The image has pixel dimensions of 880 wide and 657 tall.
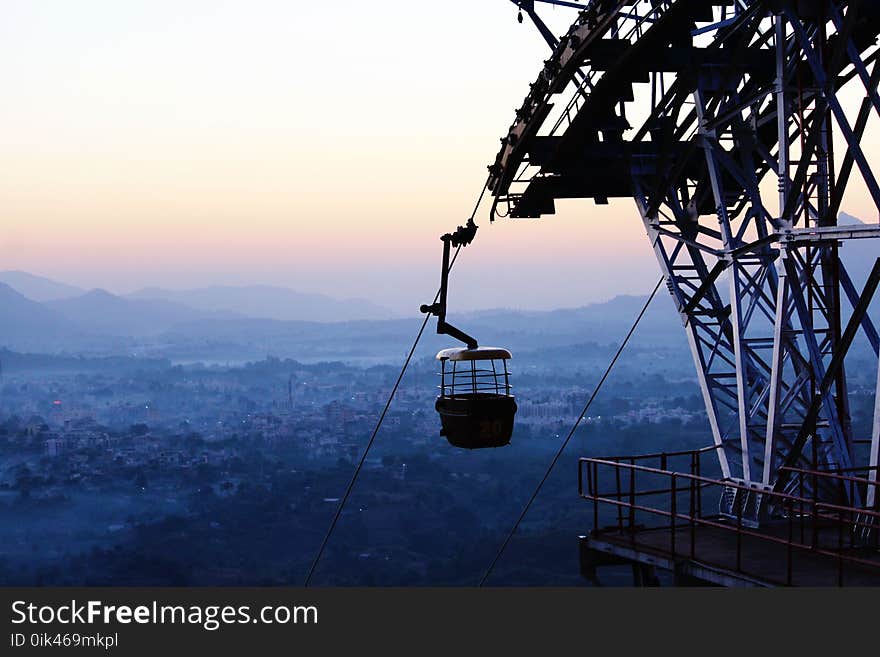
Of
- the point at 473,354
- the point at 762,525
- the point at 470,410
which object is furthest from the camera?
the point at 470,410

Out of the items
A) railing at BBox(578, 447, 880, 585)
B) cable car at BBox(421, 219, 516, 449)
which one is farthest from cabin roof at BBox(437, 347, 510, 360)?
railing at BBox(578, 447, 880, 585)

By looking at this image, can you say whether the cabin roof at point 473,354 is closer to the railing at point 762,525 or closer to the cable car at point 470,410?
the cable car at point 470,410

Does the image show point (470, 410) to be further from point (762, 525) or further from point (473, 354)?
point (762, 525)

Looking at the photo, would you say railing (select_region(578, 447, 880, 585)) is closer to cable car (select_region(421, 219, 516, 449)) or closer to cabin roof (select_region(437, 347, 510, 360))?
cable car (select_region(421, 219, 516, 449))

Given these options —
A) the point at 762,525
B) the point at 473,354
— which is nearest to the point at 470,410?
the point at 473,354

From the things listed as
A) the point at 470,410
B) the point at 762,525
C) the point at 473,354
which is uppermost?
the point at 473,354

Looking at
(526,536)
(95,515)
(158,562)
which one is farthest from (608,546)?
(95,515)

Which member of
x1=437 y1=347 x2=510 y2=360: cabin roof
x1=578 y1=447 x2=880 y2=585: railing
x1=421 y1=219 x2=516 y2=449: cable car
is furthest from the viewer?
x1=421 y1=219 x2=516 y2=449: cable car

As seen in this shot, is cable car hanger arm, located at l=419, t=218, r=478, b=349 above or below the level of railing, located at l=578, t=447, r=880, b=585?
above

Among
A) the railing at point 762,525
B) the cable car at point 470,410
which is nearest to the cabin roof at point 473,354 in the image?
the cable car at point 470,410

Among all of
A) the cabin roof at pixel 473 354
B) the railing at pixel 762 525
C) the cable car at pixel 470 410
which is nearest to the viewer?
the railing at pixel 762 525

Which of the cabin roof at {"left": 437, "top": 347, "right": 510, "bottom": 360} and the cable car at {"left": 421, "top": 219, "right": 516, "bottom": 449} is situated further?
the cable car at {"left": 421, "top": 219, "right": 516, "bottom": 449}

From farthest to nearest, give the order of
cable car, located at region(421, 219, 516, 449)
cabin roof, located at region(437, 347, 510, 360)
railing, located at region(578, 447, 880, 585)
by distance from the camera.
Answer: cable car, located at region(421, 219, 516, 449)
cabin roof, located at region(437, 347, 510, 360)
railing, located at region(578, 447, 880, 585)
